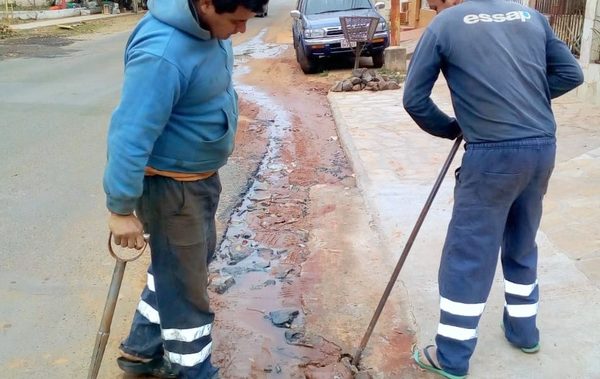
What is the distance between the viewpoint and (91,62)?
15.3 m

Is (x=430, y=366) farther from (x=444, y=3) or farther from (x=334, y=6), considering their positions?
(x=334, y=6)

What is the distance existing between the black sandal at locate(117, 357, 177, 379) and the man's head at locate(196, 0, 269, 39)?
5.42ft

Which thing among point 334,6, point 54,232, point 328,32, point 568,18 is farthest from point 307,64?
point 54,232

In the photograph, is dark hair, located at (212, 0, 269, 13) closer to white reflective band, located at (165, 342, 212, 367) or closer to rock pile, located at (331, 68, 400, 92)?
white reflective band, located at (165, 342, 212, 367)

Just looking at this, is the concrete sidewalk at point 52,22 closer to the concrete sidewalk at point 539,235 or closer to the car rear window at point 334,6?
the car rear window at point 334,6

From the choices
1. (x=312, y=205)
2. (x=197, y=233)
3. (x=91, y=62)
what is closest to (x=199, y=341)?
(x=197, y=233)

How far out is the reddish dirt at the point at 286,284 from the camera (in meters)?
3.41

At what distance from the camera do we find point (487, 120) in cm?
283

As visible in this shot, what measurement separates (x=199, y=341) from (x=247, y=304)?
1.22m

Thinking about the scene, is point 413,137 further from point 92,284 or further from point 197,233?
point 197,233

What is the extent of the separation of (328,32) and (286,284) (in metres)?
9.96

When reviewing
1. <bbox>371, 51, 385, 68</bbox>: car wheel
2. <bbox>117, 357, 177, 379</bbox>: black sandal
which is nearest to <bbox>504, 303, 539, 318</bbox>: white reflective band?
<bbox>117, 357, 177, 379</bbox>: black sandal

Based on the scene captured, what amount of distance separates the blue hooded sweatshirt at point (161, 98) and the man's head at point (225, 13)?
0.03 metres

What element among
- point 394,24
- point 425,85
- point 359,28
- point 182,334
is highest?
point 425,85
